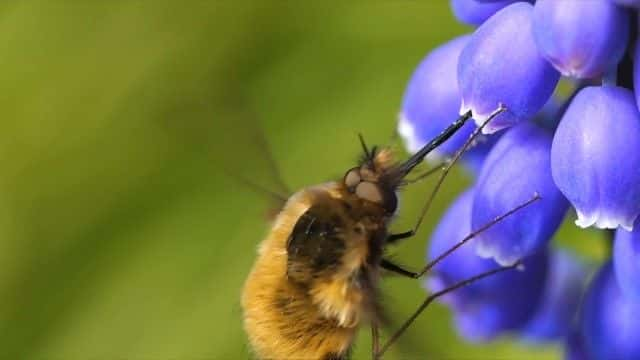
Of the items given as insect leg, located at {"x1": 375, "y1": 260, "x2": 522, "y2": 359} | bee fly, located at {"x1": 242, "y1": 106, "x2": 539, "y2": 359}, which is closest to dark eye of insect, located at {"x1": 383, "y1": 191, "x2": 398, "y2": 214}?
bee fly, located at {"x1": 242, "y1": 106, "x2": 539, "y2": 359}

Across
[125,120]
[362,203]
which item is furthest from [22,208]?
[362,203]

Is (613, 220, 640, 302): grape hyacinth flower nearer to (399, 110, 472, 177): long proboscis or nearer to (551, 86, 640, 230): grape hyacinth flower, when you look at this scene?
(551, 86, 640, 230): grape hyacinth flower

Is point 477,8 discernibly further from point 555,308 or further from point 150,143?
point 150,143

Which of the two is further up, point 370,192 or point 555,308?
point 370,192

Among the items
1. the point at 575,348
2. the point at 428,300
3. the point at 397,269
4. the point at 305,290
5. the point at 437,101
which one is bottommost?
the point at 575,348

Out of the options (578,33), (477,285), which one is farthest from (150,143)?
(578,33)

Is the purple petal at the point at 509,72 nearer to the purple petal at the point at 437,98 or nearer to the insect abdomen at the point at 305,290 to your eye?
the purple petal at the point at 437,98
